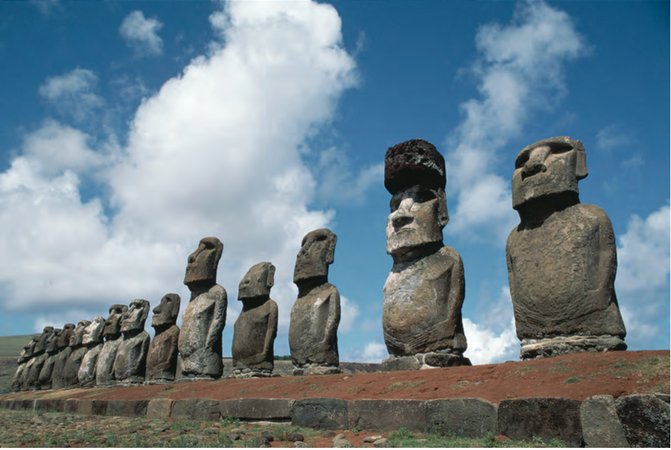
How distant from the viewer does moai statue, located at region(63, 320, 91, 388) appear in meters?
21.7

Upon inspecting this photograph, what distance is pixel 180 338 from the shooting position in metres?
15.0

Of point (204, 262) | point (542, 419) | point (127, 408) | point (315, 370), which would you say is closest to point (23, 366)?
point (204, 262)

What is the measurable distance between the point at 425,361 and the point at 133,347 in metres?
11.6

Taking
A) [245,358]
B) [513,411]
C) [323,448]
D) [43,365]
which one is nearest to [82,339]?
[43,365]

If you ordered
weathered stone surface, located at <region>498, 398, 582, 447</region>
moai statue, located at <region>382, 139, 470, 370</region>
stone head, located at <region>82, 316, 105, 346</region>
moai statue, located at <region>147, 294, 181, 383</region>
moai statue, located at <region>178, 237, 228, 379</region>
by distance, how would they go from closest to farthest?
weathered stone surface, located at <region>498, 398, 582, 447</region> < moai statue, located at <region>382, 139, 470, 370</region> < moai statue, located at <region>178, 237, 228, 379</region> < moai statue, located at <region>147, 294, 181, 383</region> < stone head, located at <region>82, 316, 105, 346</region>

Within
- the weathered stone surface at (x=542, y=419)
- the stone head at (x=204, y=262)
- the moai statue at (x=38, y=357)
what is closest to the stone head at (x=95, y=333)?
the moai statue at (x=38, y=357)

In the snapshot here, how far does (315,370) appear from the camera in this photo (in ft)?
37.0

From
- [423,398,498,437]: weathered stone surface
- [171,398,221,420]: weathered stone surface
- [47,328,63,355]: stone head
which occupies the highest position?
[47,328,63,355]: stone head

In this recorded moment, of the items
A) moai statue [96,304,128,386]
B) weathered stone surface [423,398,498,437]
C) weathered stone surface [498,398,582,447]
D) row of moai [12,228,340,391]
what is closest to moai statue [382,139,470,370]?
row of moai [12,228,340,391]

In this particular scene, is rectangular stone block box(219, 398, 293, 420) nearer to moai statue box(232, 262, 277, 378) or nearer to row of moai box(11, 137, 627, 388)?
row of moai box(11, 137, 627, 388)

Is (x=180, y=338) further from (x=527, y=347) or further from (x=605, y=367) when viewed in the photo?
(x=605, y=367)

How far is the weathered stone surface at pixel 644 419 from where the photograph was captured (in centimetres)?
457

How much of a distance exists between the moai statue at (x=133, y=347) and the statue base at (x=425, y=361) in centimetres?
1066

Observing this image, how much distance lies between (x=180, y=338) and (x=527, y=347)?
32.1ft
